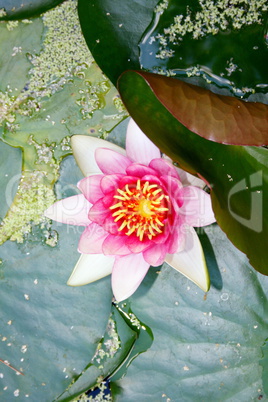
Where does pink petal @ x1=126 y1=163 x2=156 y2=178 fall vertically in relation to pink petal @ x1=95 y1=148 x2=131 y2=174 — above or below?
above

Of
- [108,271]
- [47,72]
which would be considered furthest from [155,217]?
[47,72]

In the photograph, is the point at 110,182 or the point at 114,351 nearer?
the point at 110,182

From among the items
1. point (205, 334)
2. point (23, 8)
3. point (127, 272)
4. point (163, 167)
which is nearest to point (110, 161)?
point (163, 167)

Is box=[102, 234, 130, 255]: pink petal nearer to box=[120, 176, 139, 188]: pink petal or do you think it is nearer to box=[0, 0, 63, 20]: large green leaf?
box=[120, 176, 139, 188]: pink petal

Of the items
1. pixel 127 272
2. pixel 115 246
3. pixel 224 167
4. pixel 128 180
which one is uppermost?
pixel 224 167

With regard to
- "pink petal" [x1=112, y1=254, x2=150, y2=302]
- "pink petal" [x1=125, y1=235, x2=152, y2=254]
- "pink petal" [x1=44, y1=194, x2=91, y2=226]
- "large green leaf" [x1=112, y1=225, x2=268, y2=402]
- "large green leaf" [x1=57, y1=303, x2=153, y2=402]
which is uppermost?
"pink petal" [x1=125, y1=235, x2=152, y2=254]

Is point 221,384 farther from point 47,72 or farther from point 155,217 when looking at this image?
point 47,72

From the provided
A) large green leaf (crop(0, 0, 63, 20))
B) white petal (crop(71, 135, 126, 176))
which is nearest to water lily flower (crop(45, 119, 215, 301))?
white petal (crop(71, 135, 126, 176))

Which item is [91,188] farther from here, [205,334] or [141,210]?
[205,334]
